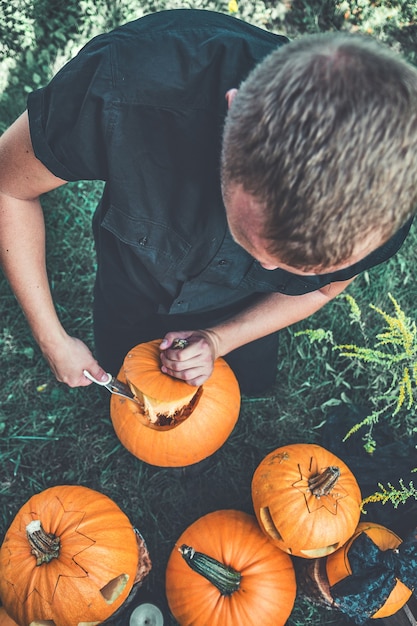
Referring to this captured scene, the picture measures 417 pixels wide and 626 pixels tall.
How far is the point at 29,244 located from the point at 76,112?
49cm

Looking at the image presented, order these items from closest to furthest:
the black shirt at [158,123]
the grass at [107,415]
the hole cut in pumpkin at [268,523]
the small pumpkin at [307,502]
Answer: the black shirt at [158,123]
the small pumpkin at [307,502]
the hole cut in pumpkin at [268,523]
the grass at [107,415]

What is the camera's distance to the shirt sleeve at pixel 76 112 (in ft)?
3.84

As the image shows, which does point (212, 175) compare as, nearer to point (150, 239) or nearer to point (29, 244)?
point (150, 239)

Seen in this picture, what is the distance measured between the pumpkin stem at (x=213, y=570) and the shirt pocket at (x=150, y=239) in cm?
86

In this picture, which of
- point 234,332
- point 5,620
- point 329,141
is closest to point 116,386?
point 234,332

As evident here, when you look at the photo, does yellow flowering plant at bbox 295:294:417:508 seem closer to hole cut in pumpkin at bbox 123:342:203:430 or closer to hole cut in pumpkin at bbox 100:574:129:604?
hole cut in pumpkin at bbox 123:342:203:430

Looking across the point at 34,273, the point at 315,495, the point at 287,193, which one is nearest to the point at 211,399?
the point at 315,495

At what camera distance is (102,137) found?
1.24 metres

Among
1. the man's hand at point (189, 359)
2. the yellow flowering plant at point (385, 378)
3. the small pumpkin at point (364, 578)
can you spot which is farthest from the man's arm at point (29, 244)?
the small pumpkin at point (364, 578)

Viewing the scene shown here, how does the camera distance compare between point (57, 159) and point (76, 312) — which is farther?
point (76, 312)

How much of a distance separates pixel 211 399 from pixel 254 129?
1078mm

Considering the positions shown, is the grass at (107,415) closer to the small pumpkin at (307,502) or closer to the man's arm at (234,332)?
the small pumpkin at (307,502)

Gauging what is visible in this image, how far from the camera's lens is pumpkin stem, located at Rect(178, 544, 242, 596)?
1.48m

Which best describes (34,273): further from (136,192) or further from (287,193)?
(287,193)
